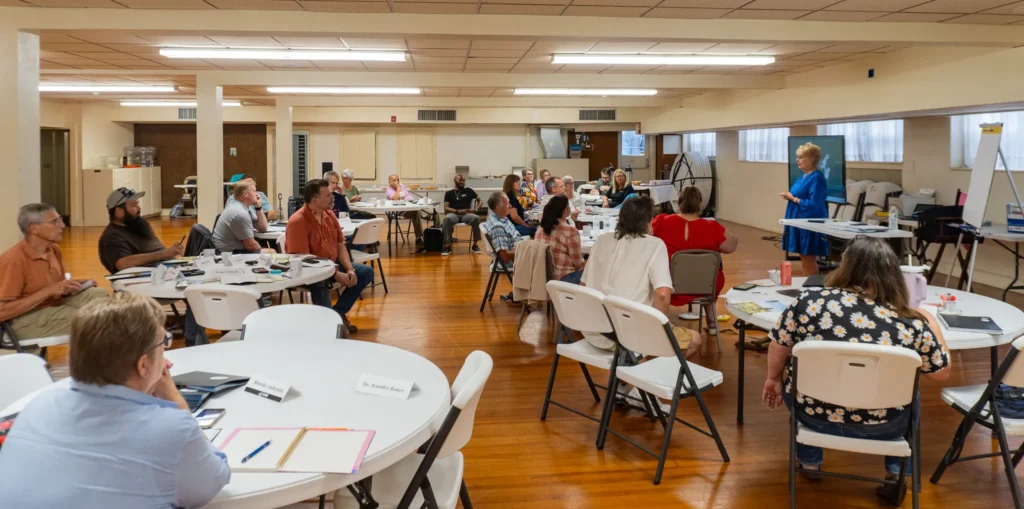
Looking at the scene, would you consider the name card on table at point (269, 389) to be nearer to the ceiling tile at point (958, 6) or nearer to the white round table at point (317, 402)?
the white round table at point (317, 402)

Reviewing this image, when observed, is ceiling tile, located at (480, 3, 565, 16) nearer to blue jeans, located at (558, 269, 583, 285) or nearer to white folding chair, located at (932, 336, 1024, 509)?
blue jeans, located at (558, 269, 583, 285)

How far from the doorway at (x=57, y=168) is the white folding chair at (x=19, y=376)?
1676 centimetres

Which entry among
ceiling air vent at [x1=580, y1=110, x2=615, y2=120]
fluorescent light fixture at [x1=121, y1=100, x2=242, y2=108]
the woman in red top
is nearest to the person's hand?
the woman in red top

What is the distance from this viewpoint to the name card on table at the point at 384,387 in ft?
7.98

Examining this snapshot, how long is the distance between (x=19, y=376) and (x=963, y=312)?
4.08 m

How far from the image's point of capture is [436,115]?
18812 mm

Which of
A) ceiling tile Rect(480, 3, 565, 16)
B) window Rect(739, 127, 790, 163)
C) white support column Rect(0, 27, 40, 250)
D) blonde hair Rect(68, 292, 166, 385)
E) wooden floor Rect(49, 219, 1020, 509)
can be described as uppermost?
ceiling tile Rect(480, 3, 565, 16)

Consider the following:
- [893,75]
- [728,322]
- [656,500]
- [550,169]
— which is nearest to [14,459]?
[656,500]

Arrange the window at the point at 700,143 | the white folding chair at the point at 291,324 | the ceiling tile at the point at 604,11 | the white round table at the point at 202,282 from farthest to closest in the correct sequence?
the window at the point at 700,143 → the ceiling tile at the point at 604,11 → the white round table at the point at 202,282 → the white folding chair at the point at 291,324

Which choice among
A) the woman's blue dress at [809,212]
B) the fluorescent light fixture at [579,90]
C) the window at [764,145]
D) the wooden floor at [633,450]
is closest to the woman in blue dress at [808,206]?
the woman's blue dress at [809,212]

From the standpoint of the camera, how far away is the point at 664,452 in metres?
3.54

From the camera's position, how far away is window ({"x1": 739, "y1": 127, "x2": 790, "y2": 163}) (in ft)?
47.2

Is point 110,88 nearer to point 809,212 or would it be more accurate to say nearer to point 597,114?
point 597,114

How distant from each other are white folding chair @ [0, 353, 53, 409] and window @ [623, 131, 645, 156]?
18.9 meters
